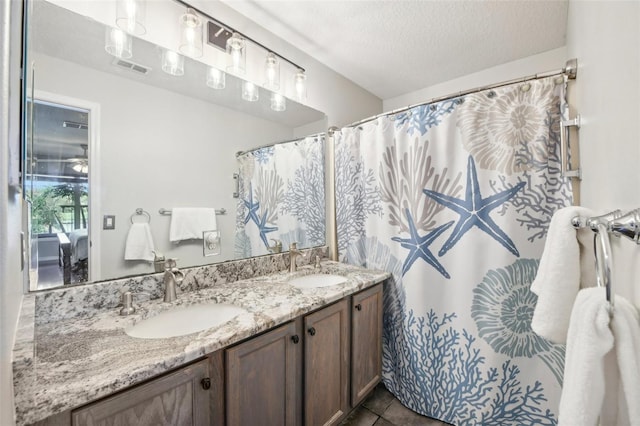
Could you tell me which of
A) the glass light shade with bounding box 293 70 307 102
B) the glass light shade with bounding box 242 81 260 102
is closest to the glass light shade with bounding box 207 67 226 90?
the glass light shade with bounding box 242 81 260 102

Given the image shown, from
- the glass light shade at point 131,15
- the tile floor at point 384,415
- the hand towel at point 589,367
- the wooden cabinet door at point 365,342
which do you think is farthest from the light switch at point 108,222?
the tile floor at point 384,415

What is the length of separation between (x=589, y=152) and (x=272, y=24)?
1.81 m

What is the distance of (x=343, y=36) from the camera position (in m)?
1.80

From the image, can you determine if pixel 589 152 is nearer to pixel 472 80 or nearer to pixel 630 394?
pixel 630 394

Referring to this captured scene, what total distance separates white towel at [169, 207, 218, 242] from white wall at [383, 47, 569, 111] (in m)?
1.92

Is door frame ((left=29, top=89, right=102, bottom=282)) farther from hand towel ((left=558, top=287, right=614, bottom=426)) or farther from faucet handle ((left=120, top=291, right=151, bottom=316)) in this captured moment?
hand towel ((left=558, top=287, right=614, bottom=426))

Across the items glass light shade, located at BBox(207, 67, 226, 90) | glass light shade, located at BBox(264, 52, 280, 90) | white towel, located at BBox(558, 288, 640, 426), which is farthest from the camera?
glass light shade, located at BBox(264, 52, 280, 90)

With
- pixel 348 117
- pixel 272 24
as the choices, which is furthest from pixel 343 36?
pixel 348 117

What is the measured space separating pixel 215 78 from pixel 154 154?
57cm

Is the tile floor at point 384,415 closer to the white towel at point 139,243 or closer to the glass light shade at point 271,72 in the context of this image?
the white towel at point 139,243

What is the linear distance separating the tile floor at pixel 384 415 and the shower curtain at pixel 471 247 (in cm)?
5

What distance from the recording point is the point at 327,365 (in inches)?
52.7

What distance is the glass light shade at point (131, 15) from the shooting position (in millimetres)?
1131

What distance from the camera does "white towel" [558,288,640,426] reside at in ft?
1.10
